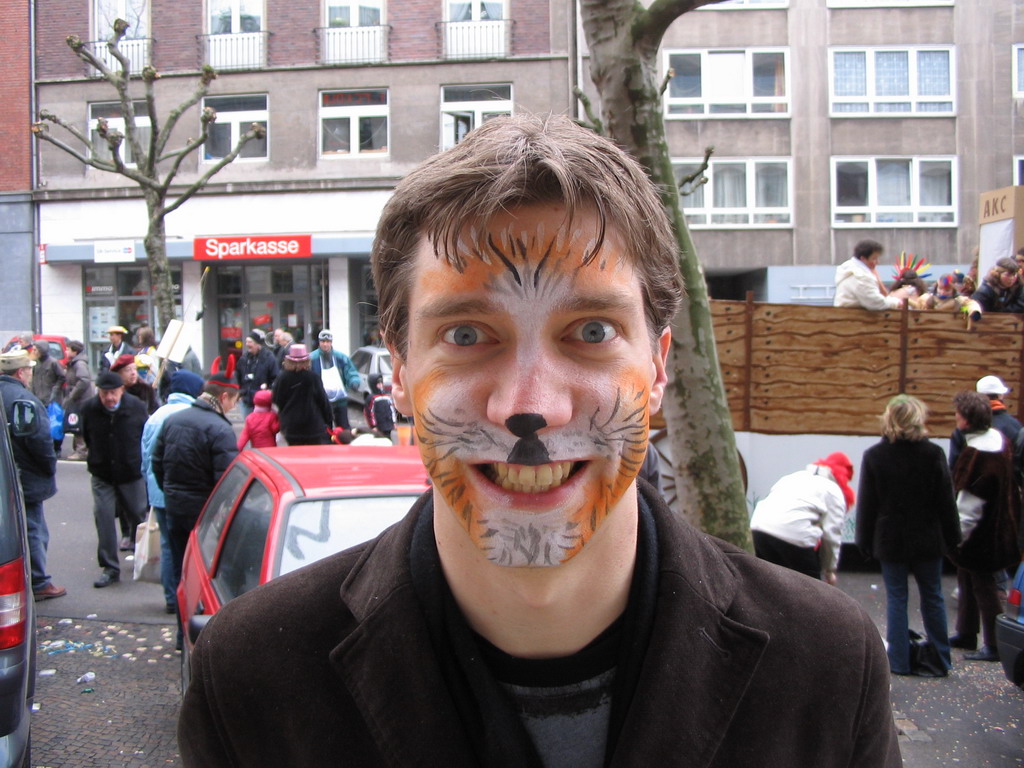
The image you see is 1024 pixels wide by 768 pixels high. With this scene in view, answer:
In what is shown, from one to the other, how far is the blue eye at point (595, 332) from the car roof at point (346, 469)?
2447 millimetres

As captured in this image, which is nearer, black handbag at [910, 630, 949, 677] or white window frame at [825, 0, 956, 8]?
black handbag at [910, 630, 949, 677]

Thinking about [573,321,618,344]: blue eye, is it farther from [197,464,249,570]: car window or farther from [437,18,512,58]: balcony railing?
[437,18,512,58]: balcony railing

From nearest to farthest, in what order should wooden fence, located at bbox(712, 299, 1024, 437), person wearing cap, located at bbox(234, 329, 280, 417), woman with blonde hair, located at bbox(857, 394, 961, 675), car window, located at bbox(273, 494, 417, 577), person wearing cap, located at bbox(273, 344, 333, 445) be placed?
car window, located at bbox(273, 494, 417, 577) → woman with blonde hair, located at bbox(857, 394, 961, 675) → wooden fence, located at bbox(712, 299, 1024, 437) → person wearing cap, located at bbox(273, 344, 333, 445) → person wearing cap, located at bbox(234, 329, 280, 417)

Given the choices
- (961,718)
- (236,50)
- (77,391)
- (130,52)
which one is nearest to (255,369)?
(77,391)

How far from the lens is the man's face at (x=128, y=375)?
7957mm

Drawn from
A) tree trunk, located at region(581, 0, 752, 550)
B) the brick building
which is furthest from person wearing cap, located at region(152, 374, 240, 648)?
the brick building

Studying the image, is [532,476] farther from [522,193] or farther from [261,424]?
[261,424]

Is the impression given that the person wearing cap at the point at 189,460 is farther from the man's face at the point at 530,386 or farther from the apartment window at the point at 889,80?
the apartment window at the point at 889,80

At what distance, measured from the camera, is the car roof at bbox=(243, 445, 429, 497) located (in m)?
4.06

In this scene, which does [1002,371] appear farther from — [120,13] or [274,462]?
[120,13]

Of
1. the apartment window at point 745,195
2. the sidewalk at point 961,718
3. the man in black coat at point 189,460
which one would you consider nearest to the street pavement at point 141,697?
the sidewalk at point 961,718

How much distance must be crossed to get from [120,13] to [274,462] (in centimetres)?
2328

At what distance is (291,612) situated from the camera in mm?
1517

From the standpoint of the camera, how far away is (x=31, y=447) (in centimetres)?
660
